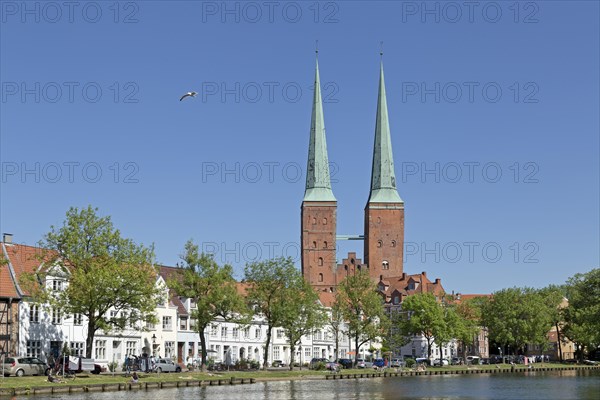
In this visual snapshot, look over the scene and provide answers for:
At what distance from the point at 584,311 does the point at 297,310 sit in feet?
197

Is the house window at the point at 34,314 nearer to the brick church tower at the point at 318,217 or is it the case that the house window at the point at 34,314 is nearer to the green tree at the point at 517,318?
the green tree at the point at 517,318

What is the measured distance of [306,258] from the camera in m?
193

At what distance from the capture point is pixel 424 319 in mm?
133625

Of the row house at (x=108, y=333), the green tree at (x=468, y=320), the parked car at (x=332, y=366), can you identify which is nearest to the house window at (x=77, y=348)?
the row house at (x=108, y=333)

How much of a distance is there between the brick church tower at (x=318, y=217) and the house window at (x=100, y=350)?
95682 millimetres

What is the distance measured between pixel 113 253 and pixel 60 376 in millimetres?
12240

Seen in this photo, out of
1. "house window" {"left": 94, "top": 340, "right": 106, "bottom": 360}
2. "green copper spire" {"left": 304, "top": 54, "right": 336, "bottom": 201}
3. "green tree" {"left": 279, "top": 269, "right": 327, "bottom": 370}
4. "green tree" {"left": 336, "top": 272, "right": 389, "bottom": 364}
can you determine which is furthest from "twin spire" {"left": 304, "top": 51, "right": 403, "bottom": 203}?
"house window" {"left": 94, "top": 340, "right": 106, "bottom": 360}

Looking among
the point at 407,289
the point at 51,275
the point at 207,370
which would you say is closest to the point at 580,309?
the point at 407,289

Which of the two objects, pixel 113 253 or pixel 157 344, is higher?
pixel 113 253

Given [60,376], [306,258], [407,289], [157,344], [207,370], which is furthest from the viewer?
[306,258]

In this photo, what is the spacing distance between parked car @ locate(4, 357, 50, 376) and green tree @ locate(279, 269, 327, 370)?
32.5m

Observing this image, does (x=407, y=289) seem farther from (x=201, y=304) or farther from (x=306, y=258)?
(x=201, y=304)

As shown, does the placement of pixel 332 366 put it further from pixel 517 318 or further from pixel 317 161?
pixel 317 161

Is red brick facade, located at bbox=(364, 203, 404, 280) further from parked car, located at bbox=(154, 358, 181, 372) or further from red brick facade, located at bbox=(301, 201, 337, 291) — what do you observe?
parked car, located at bbox=(154, 358, 181, 372)
